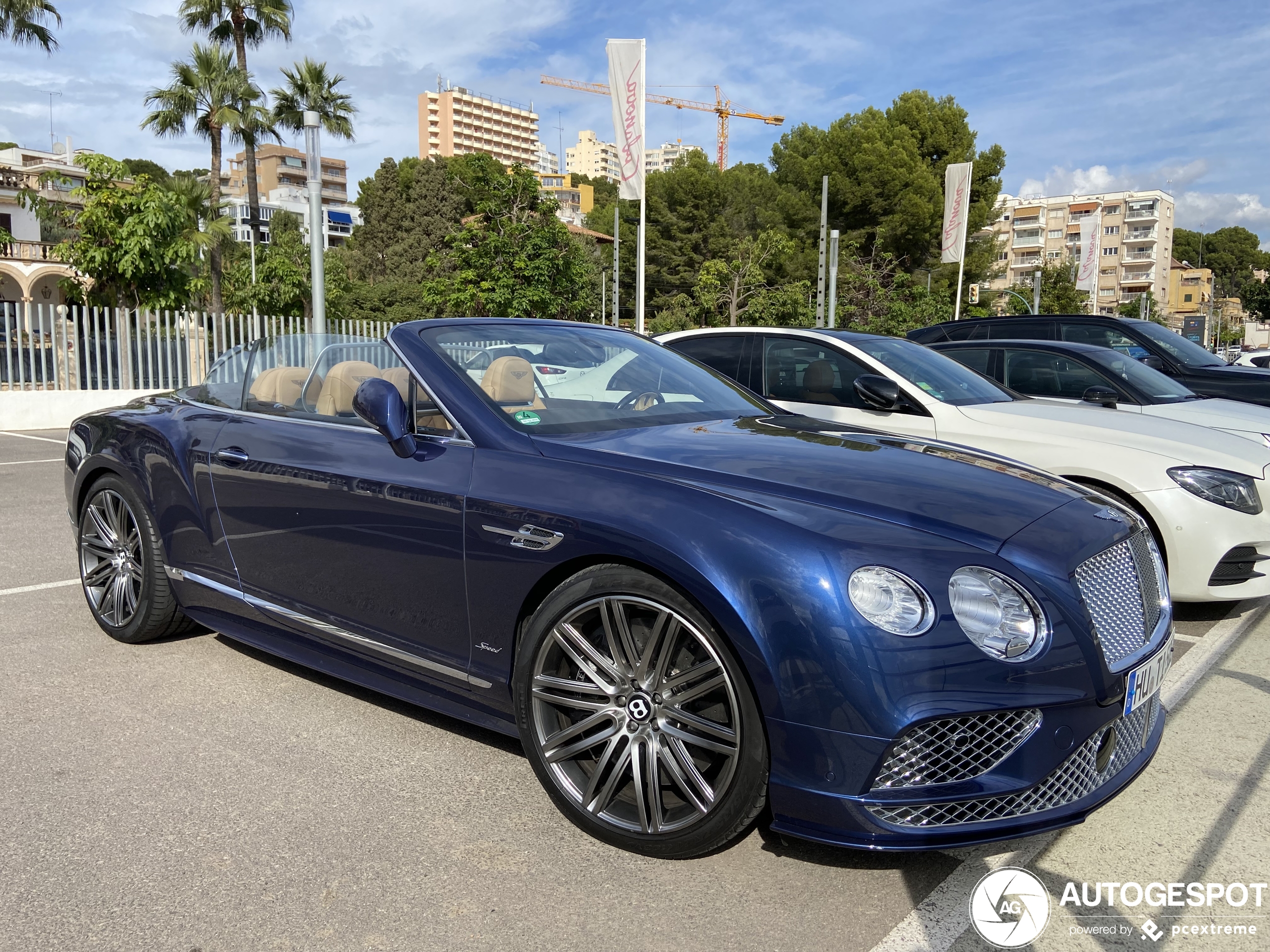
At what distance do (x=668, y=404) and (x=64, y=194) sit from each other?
75921 mm

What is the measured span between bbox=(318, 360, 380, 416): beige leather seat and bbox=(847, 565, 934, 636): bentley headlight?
6.57 ft

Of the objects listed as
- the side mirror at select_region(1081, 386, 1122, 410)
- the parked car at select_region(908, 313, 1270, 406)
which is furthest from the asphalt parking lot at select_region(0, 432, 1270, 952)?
the parked car at select_region(908, 313, 1270, 406)

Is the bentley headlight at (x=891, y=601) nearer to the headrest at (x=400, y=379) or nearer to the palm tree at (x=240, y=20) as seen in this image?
the headrest at (x=400, y=379)

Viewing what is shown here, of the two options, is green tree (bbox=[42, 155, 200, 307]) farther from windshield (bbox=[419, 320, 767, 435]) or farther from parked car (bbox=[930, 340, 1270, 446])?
windshield (bbox=[419, 320, 767, 435])

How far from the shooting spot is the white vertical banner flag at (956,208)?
94.3 feet

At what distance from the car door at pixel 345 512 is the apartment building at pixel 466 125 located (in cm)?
17453

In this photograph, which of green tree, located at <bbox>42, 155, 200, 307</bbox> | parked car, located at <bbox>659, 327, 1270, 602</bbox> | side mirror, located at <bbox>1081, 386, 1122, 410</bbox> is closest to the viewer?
parked car, located at <bbox>659, 327, 1270, 602</bbox>

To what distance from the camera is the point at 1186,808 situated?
300cm

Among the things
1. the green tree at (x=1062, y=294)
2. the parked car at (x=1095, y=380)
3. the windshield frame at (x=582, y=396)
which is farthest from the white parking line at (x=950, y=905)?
the green tree at (x=1062, y=294)

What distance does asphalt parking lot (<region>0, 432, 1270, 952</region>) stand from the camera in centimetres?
233

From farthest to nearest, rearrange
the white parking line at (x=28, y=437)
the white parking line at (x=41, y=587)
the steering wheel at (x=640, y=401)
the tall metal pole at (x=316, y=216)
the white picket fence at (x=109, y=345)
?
the white picket fence at (x=109, y=345) → the tall metal pole at (x=316, y=216) → the white parking line at (x=28, y=437) → the white parking line at (x=41, y=587) → the steering wheel at (x=640, y=401)

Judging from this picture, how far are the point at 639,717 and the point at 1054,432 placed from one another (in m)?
3.68

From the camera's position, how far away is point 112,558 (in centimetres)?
448

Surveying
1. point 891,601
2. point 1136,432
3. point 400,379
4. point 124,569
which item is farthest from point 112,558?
point 1136,432
